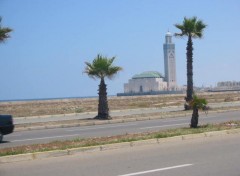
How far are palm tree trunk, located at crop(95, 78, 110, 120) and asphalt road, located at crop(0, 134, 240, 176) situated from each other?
1476cm

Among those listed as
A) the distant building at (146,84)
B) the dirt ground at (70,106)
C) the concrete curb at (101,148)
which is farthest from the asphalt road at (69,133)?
the distant building at (146,84)

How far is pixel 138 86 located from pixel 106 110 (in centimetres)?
16954

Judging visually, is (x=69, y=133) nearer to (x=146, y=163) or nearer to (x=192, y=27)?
(x=146, y=163)

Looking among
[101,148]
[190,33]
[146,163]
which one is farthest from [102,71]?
[146,163]

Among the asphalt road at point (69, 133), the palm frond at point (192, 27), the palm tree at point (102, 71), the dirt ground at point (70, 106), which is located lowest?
the asphalt road at point (69, 133)

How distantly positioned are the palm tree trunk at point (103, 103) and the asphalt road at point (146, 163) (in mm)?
14760

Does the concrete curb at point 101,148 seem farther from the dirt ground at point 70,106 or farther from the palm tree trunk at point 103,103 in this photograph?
the dirt ground at point 70,106

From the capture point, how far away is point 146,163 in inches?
403

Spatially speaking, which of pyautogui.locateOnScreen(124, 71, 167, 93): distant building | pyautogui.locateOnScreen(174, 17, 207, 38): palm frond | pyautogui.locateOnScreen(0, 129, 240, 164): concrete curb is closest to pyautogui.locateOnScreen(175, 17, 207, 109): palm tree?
pyautogui.locateOnScreen(174, 17, 207, 38): palm frond

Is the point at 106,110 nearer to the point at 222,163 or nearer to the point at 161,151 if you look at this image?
the point at 161,151

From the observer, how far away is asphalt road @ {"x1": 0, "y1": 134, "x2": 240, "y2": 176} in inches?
359

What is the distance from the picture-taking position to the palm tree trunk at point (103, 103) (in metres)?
28.0

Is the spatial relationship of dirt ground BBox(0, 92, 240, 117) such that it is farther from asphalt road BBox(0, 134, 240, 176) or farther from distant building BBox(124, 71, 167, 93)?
distant building BBox(124, 71, 167, 93)

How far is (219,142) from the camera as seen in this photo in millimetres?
13922
